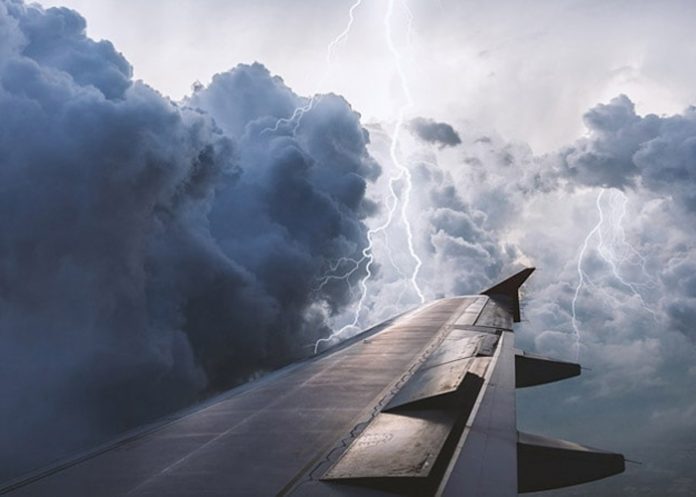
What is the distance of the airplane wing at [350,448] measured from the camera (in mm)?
3678

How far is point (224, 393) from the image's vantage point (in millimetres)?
8258

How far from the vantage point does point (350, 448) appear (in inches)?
174

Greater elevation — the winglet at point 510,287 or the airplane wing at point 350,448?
the winglet at point 510,287

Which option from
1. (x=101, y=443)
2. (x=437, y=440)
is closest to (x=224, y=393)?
(x=101, y=443)

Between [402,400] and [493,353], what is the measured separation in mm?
3612

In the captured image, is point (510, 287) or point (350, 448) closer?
point (350, 448)

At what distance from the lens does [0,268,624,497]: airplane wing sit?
12.1 ft

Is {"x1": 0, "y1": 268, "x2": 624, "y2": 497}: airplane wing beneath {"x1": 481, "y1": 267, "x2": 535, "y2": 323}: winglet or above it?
beneath

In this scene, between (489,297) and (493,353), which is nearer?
(493,353)

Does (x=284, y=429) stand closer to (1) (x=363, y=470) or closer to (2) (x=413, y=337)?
(1) (x=363, y=470)

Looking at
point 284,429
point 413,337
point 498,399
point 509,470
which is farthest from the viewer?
point 413,337

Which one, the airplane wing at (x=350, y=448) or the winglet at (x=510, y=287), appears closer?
the airplane wing at (x=350, y=448)

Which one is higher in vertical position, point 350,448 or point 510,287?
point 510,287

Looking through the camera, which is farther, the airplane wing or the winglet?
the winglet
